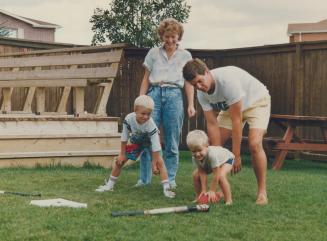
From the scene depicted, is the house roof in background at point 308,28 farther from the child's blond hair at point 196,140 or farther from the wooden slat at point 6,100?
the child's blond hair at point 196,140

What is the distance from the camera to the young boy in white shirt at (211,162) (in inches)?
198

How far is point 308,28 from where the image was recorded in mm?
35281

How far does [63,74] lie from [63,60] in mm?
328

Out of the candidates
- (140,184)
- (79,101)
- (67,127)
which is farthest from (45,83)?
(140,184)

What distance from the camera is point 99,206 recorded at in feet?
15.9

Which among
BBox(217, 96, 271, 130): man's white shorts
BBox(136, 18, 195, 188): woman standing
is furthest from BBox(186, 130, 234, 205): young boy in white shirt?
BBox(136, 18, 195, 188): woman standing

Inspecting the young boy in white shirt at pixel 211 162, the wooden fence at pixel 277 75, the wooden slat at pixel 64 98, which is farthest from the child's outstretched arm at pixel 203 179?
the wooden fence at pixel 277 75

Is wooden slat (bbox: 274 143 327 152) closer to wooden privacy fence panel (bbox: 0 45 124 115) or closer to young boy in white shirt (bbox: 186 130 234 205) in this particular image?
wooden privacy fence panel (bbox: 0 45 124 115)

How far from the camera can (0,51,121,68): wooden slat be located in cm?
887

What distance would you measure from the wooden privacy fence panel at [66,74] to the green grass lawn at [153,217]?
2.05 metres

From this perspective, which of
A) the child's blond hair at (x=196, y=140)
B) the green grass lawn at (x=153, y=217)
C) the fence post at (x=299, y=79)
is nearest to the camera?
the green grass lawn at (x=153, y=217)

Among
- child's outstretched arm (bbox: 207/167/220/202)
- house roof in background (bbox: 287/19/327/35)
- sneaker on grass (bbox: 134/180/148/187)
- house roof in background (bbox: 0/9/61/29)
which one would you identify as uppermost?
house roof in background (bbox: 0/9/61/29)

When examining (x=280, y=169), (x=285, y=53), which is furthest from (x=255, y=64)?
(x=280, y=169)

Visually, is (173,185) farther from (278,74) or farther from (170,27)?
(278,74)
